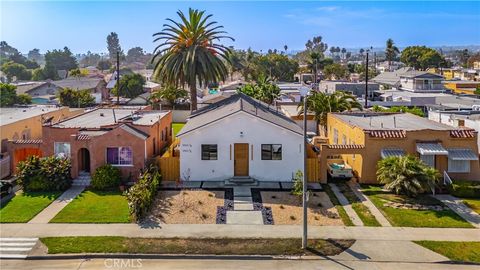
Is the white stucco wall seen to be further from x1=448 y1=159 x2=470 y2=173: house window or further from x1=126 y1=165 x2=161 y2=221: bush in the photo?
x1=448 y1=159 x2=470 y2=173: house window

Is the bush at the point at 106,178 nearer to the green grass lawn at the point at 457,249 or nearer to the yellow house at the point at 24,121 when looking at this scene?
the yellow house at the point at 24,121

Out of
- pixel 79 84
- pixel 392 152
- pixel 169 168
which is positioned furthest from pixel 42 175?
pixel 79 84

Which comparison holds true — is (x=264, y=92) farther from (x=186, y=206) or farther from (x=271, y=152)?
(x=186, y=206)

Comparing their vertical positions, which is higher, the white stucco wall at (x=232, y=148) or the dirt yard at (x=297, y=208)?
the white stucco wall at (x=232, y=148)

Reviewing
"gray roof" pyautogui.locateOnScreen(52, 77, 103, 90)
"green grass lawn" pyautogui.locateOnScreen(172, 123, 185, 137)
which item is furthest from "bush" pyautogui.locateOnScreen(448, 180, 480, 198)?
"gray roof" pyautogui.locateOnScreen(52, 77, 103, 90)

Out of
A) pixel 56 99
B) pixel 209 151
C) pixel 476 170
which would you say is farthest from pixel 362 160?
pixel 56 99

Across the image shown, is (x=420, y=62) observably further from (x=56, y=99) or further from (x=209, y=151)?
(x=209, y=151)

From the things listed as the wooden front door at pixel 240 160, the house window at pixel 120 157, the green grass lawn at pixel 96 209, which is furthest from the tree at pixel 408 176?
the house window at pixel 120 157
